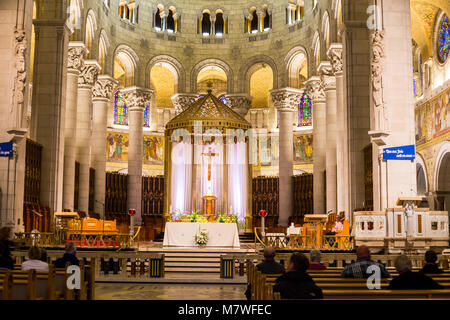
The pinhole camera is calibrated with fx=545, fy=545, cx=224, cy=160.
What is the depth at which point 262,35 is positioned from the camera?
30562 millimetres

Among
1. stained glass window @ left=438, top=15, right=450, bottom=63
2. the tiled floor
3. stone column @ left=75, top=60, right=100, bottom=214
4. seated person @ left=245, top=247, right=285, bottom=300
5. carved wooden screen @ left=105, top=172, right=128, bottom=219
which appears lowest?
the tiled floor

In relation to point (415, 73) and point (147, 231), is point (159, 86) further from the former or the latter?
point (415, 73)

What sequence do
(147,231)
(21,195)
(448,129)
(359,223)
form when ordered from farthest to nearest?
1. (147,231)
2. (448,129)
3. (21,195)
4. (359,223)

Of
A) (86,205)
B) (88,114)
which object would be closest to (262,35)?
(88,114)

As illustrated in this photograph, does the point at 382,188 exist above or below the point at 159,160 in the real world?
below

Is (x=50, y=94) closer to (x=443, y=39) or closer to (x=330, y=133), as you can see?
(x=330, y=133)

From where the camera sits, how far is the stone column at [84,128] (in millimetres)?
24297

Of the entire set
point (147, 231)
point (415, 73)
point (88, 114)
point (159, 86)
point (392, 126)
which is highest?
point (159, 86)

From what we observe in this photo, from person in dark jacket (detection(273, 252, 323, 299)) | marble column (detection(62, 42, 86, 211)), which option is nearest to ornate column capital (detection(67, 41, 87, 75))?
marble column (detection(62, 42, 86, 211))

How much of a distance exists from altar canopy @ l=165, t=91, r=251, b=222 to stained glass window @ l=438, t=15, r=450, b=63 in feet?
28.1

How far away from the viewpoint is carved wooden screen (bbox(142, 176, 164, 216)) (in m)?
30.6

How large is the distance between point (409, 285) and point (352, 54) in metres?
15.2

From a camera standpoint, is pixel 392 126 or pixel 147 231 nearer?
pixel 392 126

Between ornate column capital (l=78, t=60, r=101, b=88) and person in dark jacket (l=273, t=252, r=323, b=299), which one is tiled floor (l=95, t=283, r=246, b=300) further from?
ornate column capital (l=78, t=60, r=101, b=88)
